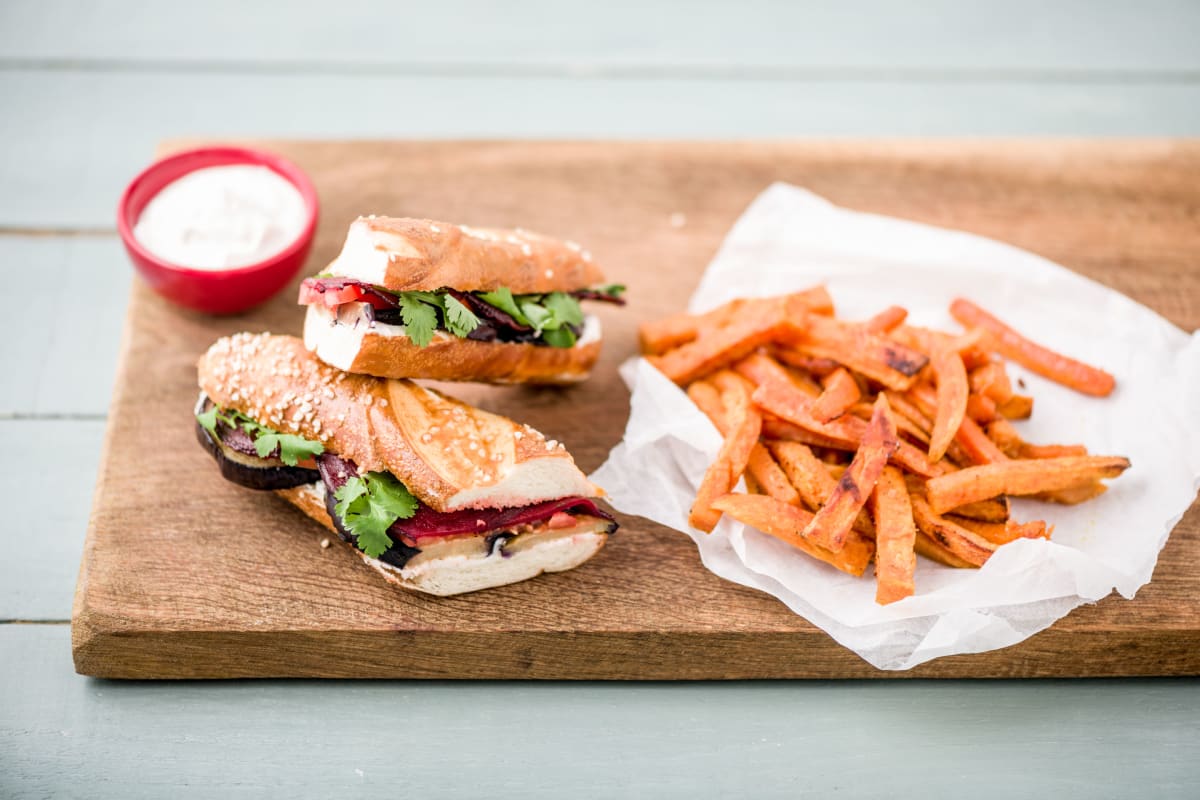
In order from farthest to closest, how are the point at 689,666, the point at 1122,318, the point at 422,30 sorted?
the point at 422,30, the point at 1122,318, the point at 689,666

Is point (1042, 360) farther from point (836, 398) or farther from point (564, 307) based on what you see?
point (564, 307)

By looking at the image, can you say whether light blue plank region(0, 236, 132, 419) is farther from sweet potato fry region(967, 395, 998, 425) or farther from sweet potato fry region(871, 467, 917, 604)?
sweet potato fry region(967, 395, 998, 425)

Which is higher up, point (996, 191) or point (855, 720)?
point (996, 191)

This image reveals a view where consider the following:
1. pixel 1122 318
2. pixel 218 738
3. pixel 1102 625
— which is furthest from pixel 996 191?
pixel 218 738

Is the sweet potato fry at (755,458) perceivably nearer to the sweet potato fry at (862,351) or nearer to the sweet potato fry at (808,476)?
the sweet potato fry at (808,476)

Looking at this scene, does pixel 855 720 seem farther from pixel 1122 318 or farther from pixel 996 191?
pixel 996 191
